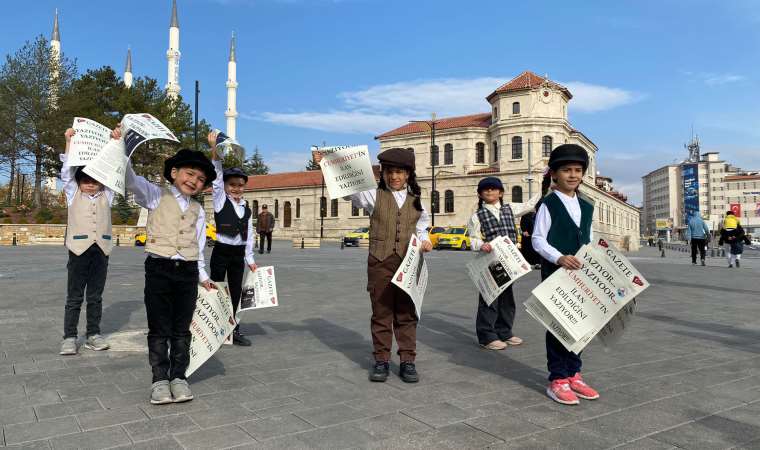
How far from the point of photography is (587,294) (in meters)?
3.61

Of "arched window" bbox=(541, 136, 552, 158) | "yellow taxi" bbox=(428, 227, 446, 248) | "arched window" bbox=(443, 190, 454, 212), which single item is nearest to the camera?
"yellow taxi" bbox=(428, 227, 446, 248)

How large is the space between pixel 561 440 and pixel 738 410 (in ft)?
4.75

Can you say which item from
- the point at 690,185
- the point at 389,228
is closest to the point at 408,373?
the point at 389,228

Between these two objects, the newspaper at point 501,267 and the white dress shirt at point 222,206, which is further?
the white dress shirt at point 222,206

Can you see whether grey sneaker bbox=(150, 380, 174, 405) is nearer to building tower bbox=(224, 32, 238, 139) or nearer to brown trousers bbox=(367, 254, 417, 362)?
brown trousers bbox=(367, 254, 417, 362)

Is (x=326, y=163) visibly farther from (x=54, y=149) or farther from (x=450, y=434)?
(x=54, y=149)

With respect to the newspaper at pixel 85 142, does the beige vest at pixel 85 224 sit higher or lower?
lower

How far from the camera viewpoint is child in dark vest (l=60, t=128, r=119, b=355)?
5020 millimetres

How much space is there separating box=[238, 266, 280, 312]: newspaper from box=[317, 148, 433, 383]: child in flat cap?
1.38 m

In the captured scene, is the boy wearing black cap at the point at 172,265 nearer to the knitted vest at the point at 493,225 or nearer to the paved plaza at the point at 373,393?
the paved plaza at the point at 373,393

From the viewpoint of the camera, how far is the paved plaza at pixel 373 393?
2.96 meters

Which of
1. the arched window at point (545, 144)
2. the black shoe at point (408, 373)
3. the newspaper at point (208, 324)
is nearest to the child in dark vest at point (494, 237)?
the black shoe at point (408, 373)

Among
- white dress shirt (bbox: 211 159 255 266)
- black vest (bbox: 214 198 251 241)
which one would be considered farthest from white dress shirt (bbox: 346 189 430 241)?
black vest (bbox: 214 198 251 241)

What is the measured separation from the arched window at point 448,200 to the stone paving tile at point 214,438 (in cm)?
5421
